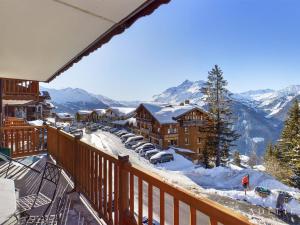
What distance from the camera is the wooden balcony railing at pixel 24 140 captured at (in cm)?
657

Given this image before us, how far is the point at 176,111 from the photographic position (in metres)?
33.0

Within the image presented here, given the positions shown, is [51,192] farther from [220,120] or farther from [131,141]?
[131,141]

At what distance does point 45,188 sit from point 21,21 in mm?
2855

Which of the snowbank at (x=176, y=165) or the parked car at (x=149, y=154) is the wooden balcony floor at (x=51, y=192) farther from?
the parked car at (x=149, y=154)

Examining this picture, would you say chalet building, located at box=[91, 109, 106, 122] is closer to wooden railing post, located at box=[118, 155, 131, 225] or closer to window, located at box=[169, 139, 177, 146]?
window, located at box=[169, 139, 177, 146]

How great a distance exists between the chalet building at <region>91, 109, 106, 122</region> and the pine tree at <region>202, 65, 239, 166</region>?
31048 millimetres

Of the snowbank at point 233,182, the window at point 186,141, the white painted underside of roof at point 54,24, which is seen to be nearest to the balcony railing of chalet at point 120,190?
the white painted underside of roof at point 54,24

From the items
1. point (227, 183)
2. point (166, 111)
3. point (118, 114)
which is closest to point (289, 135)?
point (227, 183)

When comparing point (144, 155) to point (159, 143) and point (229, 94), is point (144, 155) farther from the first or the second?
point (229, 94)

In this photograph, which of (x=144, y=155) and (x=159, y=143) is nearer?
(x=144, y=155)

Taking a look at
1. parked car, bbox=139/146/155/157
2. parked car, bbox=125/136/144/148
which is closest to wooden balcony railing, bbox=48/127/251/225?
parked car, bbox=139/146/155/157

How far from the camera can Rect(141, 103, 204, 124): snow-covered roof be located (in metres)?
31.3

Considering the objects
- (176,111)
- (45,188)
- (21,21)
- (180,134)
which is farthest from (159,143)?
(21,21)

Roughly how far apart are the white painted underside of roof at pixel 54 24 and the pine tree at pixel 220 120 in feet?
79.3
